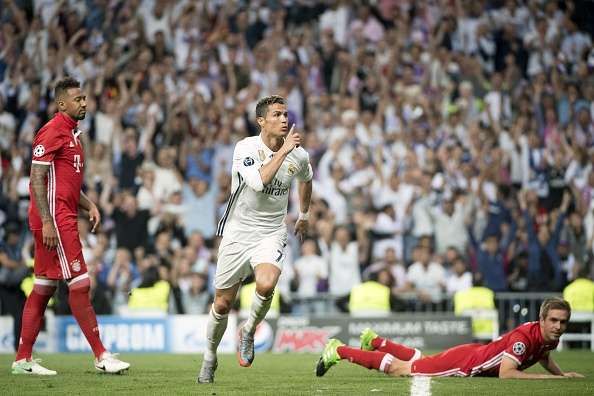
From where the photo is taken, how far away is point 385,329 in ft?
59.9

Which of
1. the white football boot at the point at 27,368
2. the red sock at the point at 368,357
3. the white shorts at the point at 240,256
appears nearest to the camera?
the white shorts at the point at 240,256

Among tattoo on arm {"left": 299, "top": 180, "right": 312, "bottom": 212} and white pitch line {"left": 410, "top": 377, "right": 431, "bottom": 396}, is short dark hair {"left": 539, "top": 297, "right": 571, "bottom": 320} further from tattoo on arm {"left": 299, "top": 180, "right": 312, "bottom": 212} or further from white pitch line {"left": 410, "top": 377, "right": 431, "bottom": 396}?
tattoo on arm {"left": 299, "top": 180, "right": 312, "bottom": 212}

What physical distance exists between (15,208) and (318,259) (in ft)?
17.0

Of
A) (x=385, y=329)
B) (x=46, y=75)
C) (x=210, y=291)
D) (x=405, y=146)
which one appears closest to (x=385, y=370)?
(x=385, y=329)

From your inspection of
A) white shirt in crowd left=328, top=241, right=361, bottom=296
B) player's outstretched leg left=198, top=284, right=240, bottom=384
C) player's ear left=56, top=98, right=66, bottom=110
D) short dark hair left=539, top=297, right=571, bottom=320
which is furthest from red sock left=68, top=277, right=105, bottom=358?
white shirt in crowd left=328, top=241, right=361, bottom=296

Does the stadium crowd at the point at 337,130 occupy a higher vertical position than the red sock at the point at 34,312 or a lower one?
higher

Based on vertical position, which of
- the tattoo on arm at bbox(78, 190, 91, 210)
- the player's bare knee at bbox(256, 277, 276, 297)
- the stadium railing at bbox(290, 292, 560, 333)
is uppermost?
the tattoo on arm at bbox(78, 190, 91, 210)

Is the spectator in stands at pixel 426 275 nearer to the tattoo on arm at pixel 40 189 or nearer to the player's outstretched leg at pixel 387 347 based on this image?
the player's outstretched leg at pixel 387 347

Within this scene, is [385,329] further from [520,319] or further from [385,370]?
[385,370]

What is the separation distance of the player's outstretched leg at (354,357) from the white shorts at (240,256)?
3.37 feet

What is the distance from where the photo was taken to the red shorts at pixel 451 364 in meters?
10.4

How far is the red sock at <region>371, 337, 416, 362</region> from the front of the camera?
35.5 ft

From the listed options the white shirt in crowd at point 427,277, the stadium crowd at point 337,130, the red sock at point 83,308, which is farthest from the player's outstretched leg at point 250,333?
the white shirt in crowd at point 427,277

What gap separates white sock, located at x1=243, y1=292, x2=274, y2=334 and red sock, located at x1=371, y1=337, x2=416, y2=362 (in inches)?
59.6
